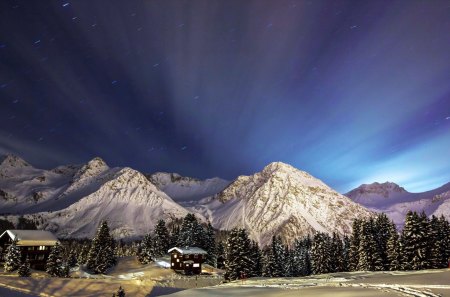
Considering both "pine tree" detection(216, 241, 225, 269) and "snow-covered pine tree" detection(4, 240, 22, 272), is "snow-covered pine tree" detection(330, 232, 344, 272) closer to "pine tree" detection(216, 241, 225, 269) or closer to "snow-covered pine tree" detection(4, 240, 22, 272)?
"pine tree" detection(216, 241, 225, 269)

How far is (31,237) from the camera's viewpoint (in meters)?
95.9

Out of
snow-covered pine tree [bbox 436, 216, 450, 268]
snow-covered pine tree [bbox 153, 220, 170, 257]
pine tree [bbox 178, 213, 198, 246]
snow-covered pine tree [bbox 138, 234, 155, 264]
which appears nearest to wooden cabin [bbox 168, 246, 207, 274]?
pine tree [bbox 178, 213, 198, 246]

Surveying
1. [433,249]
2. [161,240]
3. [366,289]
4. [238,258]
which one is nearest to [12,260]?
[161,240]

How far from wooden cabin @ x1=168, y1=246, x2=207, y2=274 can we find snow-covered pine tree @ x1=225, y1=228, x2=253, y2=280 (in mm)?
24346

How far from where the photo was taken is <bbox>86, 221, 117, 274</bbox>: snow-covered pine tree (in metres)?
96.4

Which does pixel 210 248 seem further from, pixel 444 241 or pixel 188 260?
pixel 444 241

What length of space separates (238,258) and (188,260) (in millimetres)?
27280

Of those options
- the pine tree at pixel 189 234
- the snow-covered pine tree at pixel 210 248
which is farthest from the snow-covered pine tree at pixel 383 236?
the pine tree at pixel 189 234

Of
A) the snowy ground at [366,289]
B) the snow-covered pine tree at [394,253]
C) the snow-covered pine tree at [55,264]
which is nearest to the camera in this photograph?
the snowy ground at [366,289]

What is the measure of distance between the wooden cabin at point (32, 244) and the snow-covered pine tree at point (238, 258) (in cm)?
4884

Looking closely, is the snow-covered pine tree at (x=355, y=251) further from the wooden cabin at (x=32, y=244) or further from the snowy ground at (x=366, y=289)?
the wooden cabin at (x=32, y=244)

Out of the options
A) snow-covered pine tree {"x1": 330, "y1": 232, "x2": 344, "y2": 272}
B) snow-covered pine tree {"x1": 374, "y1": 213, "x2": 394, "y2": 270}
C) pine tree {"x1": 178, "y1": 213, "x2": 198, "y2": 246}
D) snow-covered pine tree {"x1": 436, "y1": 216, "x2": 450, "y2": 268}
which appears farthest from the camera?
pine tree {"x1": 178, "y1": 213, "x2": 198, "y2": 246}

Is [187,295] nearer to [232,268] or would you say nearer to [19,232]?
[232,268]

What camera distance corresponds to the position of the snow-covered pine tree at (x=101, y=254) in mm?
96375
